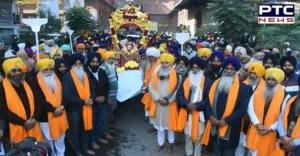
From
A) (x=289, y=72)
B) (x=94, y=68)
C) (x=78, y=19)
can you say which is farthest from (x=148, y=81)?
(x=78, y=19)

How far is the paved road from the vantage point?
6730 millimetres

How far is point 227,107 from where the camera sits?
5242 millimetres

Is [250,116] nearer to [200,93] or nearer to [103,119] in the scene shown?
[200,93]

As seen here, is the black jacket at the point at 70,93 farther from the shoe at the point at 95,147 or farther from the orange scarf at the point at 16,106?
the shoe at the point at 95,147

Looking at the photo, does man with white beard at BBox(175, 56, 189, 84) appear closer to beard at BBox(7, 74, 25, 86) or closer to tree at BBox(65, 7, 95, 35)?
beard at BBox(7, 74, 25, 86)

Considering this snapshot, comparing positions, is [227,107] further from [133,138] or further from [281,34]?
[281,34]

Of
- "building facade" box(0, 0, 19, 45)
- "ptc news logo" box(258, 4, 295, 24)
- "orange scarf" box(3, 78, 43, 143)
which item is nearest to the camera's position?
"orange scarf" box(3, 78, 43, 143)

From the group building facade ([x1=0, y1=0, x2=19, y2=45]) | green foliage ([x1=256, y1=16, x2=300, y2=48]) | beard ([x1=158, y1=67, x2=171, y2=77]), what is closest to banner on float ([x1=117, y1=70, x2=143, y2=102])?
beard ([x1=158, y1=67, x2=171, y2=77])

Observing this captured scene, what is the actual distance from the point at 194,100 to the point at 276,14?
25.6 feet

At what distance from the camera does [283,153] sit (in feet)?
14.8

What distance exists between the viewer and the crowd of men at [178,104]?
4727 mm

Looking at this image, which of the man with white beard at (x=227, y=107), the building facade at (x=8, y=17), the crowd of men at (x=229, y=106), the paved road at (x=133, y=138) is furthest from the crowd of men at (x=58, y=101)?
the building facade at (x=8, y=17)

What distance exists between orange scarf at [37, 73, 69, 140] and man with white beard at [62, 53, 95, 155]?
0.25m

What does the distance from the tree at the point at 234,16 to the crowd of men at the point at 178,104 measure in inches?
279
